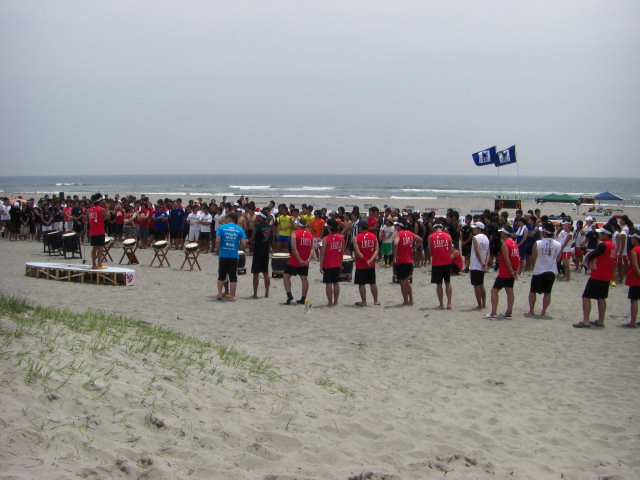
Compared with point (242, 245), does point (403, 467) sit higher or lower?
lower

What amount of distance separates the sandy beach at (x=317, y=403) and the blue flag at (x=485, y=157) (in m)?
18.4

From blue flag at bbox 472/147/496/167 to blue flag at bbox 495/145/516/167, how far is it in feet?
1.24

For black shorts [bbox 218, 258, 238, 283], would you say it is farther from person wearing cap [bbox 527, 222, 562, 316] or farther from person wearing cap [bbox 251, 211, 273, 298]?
person wearing cap [bbox 527, 222, 562, 316]

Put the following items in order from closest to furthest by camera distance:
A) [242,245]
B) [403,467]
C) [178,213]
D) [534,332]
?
[403,467] < [534,332] < [242,245] < [178,213]

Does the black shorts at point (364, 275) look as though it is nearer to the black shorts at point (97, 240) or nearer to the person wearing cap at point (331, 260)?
the person wearing cap at point (331, 260)

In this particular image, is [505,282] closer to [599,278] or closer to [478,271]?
[478,271]

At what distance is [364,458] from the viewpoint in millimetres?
4371

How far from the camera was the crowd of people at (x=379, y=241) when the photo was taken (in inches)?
400

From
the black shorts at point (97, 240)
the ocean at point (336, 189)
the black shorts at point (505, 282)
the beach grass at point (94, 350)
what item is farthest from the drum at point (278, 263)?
the ocean at point (336, 189)

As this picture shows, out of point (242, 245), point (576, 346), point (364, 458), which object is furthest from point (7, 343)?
point (576, 346)

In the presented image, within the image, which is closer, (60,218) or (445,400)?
(445,400)

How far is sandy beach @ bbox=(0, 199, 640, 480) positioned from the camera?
404cm

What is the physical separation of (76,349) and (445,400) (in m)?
3.56

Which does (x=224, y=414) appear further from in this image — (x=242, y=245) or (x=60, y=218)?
(x=60, y=218)
